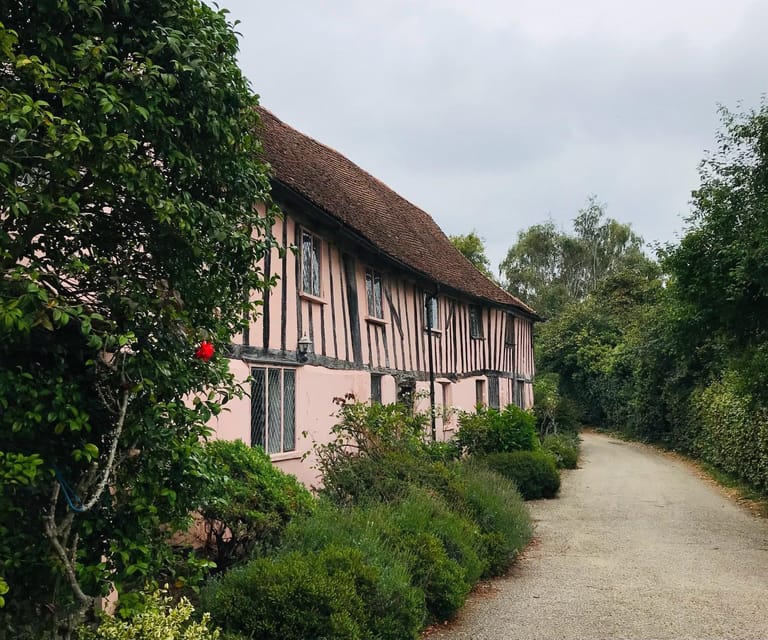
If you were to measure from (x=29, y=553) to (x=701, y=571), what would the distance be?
26.2 ft

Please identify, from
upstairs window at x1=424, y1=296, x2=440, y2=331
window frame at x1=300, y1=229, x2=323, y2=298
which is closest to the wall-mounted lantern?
window frame at x1=300, y1=229, x2=323, y2=298

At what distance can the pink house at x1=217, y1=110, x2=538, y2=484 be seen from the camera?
35.4 ft

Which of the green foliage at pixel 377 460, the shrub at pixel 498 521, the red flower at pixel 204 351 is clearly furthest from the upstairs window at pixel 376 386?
the red flower at pixel 204 351

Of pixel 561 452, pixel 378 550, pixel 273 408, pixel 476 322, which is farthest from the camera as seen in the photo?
pixel 561 452

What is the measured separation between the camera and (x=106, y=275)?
3953mm

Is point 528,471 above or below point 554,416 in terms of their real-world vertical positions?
below

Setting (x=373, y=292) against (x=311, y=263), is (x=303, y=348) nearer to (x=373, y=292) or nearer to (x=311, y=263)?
(x=311, y=263)

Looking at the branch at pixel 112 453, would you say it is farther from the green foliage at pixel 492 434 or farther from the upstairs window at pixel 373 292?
the green foliage at pixel 492 434

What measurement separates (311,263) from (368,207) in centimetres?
570

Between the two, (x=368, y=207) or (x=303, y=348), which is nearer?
(x=303, y=348)

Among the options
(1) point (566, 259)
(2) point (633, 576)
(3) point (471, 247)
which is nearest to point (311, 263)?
(2) point (633, 576)

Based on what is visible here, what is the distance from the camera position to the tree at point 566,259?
50.3 meters

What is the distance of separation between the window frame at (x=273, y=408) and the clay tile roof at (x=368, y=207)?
2665mm

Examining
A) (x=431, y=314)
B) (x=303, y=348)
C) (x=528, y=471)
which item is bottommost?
(x=528, y=471)
